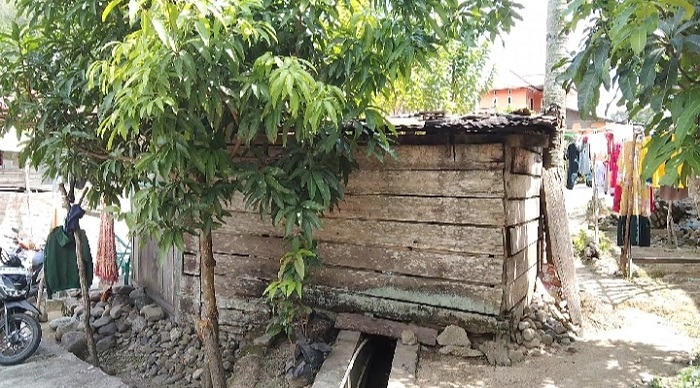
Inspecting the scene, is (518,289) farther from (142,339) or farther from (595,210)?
(595,210)

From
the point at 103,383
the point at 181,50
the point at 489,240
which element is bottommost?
the point at 103,383

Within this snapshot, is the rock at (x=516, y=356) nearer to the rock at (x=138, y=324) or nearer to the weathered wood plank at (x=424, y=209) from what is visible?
the weathered wood plank at (x=424, y=209)

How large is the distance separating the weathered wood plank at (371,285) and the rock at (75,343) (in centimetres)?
200

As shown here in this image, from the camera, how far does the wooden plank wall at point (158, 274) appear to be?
20.4ft

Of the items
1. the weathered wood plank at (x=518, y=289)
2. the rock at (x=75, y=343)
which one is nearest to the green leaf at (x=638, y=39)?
the weathered wood plank at (x=518, y=289)

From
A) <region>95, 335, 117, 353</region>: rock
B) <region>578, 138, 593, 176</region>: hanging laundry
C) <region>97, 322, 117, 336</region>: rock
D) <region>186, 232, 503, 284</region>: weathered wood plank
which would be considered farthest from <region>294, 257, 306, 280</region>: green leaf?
<region>578, 138, 593, 176</region>: hanging laundry

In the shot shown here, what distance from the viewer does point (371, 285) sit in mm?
5047

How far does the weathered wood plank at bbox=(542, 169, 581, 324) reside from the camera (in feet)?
19.2

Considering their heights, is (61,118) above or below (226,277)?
above

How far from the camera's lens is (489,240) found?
462 centimetres

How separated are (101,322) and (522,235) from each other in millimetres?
5592

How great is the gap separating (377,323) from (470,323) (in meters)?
0.91

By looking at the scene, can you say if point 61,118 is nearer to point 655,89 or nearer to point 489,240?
point 489,240

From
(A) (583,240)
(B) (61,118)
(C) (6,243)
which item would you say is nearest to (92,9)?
(B) (61,118)
